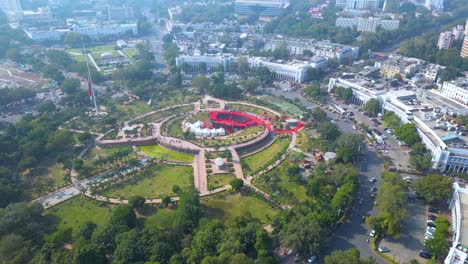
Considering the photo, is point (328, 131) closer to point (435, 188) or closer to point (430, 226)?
point (435, 188)

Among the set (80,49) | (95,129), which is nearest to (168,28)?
(80,49)

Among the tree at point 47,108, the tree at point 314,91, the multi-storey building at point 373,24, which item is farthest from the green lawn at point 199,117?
the multi-storey building at point 373,24

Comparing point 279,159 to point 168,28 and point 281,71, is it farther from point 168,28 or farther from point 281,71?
point 168,28

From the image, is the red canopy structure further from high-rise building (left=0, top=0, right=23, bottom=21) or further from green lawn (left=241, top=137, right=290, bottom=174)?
high-rise building (left=0, top=0, right=23, bottom=21)

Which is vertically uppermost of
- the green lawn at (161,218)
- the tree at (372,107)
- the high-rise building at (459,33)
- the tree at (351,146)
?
the high-rise building at (459,33)

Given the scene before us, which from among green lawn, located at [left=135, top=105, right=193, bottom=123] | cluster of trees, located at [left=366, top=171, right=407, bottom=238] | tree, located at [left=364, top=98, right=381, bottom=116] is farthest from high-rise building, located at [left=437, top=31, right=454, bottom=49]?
green lawn, located at [left=135, top=105, right=193, bottom=123]

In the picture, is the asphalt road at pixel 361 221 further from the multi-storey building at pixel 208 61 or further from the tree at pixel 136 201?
the multi-storey building at pixel 208 61
